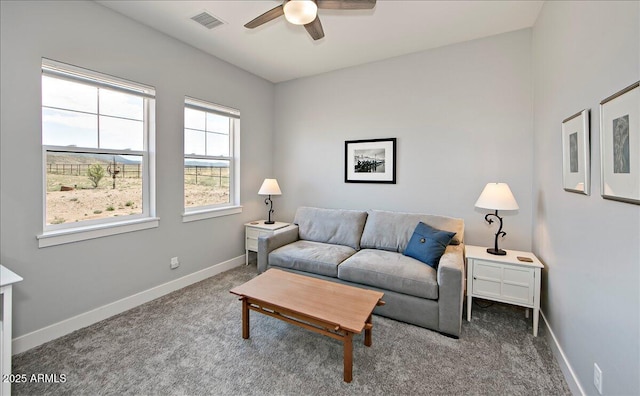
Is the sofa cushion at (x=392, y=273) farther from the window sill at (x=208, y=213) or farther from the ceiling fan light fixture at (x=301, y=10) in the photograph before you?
the ceiling fan light fixture at (x=301, y=10)

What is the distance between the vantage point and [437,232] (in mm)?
2771

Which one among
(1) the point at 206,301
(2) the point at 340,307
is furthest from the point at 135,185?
(2) the point at 340,307

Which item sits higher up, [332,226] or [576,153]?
[576,153]

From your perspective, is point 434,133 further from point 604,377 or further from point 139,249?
point 139,249

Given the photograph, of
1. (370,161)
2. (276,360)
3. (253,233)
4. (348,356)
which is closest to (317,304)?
(348,356)

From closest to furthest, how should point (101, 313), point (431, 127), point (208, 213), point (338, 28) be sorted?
point (101, 313), point (338, 28), point (431, 127), point (208, 213)

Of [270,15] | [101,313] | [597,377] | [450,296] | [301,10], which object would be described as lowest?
[101,313]

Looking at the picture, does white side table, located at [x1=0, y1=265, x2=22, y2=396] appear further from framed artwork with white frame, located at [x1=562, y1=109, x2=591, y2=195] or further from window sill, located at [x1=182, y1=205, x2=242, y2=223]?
framed artwork with white frame, located at [x1=562, y1=109, x2=591, y2=195]

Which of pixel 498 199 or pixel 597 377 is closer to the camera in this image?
pixel 597 377

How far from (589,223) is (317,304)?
1760mm

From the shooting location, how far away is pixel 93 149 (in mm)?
2516

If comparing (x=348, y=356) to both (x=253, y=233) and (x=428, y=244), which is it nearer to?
(x=428, y=244)

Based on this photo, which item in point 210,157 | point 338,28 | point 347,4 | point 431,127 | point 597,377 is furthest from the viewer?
point 210,157

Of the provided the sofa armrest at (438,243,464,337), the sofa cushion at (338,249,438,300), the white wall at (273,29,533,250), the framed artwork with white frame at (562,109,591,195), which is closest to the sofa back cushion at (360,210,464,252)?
the sofa cushion at (338,249,438,300)
